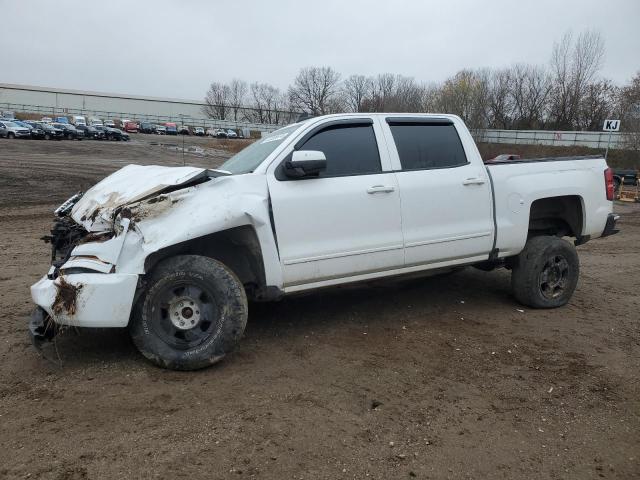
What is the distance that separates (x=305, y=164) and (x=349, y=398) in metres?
1.79

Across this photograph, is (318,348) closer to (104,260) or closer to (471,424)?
(471,424)

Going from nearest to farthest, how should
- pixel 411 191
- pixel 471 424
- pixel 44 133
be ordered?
pixel 471 424 < pixel 411 191 < pixel 44 133

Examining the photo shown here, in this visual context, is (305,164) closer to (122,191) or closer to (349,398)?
(122,191)

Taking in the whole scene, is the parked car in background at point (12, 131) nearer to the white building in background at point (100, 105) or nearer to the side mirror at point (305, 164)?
the white building in background at point (100, 105)

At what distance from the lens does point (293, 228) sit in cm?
409

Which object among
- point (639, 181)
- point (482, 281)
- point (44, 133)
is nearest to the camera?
point (482, 281)

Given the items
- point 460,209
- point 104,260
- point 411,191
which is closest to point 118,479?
Answer: point 104,260

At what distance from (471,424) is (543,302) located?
2.76 metres

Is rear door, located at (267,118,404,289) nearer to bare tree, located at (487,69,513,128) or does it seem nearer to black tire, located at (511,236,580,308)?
black tire, located at (511,236,580,308)

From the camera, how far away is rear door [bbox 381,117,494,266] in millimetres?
4633

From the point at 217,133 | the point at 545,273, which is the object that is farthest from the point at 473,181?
the point at 217,133

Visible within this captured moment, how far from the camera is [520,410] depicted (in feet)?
11.1

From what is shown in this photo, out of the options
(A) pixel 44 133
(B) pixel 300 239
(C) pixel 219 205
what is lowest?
(B) pixel 300 239

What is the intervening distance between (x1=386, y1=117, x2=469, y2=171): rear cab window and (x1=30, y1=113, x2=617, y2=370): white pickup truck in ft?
0.04
